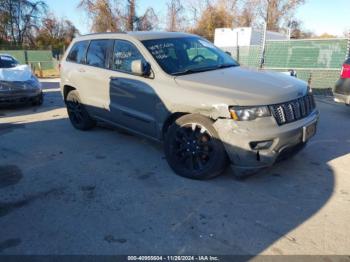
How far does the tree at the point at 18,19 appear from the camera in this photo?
44.7 meters

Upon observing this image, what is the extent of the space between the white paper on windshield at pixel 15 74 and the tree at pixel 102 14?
20.8 metres

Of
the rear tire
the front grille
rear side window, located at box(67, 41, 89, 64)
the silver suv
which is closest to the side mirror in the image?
the silver suv

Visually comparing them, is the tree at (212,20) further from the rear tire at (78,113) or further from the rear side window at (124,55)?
the rear side window at (124,55)

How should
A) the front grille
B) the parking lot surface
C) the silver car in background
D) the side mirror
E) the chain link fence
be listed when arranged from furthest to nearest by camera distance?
the chain link fence
the silver car in background
the side mirror
the front grille
the parking lot surface

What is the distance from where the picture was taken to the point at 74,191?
3.93 meters

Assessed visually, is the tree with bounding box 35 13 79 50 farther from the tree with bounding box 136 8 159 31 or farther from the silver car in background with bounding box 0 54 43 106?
the silver car in background with bounding box 0 54 43 106

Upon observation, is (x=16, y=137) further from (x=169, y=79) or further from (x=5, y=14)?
(x=5, y=14)

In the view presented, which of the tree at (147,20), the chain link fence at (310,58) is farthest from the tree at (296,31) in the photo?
the chain link fence at (310,58)

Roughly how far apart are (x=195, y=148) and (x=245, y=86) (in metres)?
0.97

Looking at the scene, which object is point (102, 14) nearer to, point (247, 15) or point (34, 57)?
point (34, 57)

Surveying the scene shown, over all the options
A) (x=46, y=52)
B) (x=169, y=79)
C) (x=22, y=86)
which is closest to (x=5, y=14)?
(x=46, y=52)

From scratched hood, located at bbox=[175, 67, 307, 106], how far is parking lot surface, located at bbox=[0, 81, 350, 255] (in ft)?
3.54

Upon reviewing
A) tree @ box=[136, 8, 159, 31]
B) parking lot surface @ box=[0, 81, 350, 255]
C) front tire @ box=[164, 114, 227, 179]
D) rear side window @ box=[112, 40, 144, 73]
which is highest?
tree @ box=[136, 8, 159, 31]

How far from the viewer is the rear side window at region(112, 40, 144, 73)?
15.7 ft
